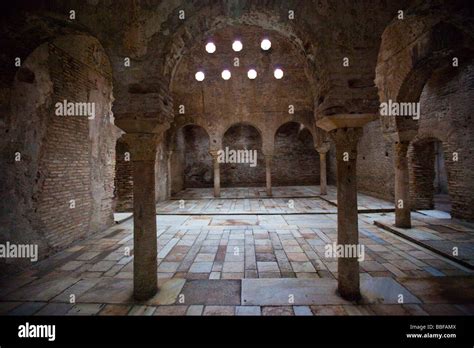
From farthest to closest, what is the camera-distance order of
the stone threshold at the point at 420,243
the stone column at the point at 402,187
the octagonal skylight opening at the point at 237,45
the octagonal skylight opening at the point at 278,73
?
the octagonal skylight opening at the point at 278,73
the octagonal skylight opening at the point at 237,45
the stone column at the point at 402,187
the stone threshold at the point at 420,243

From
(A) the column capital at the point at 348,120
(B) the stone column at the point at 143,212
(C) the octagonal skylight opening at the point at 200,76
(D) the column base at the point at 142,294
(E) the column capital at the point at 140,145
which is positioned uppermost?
(C) the octagonal skylight opening at the point at 200,76

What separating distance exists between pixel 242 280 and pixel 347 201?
6.86 feet

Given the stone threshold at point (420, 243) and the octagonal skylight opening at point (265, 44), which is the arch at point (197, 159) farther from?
the stone threshold at point (420, 243)

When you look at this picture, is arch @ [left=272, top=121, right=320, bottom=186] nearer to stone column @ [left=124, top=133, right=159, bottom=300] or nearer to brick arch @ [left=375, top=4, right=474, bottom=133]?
brick arch @ [left=375, top=4, right=474, bottom=133]

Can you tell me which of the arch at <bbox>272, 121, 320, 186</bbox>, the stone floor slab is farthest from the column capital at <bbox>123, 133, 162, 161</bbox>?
the arch at <bbox>272, 121, 320, 186</bbox>

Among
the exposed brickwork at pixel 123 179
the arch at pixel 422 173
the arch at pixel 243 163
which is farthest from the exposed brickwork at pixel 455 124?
the arch at pixel 243 163

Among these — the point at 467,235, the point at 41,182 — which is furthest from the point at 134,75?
the point at 467,235

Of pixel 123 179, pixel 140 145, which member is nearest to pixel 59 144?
pixel 140 145

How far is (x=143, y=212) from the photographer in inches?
138

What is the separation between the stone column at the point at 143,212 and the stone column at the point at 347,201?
276 centimetres

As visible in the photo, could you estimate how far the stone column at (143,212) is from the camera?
3484mm

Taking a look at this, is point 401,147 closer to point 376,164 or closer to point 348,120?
point 348,120

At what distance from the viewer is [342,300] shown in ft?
10.9

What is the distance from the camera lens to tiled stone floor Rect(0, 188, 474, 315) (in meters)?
3.21
